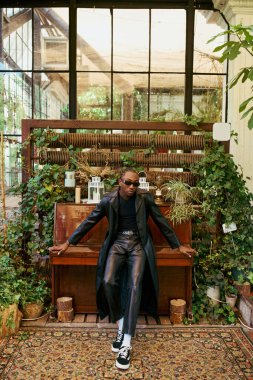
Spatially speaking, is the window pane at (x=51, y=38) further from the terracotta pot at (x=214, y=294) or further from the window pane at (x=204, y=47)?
the terracotta pot at (x=214, y=294)

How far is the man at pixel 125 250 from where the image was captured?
3.68 m

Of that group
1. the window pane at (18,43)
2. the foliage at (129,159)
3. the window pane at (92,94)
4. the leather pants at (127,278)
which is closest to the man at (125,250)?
the leather pants at (127,278)

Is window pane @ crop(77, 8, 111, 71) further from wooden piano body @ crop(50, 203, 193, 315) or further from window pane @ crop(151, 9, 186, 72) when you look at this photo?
wooden piano body @ crop(50, 203, 193, 315)

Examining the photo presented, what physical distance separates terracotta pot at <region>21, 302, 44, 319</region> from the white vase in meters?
1.77

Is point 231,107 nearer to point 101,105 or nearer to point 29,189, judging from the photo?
point 101,105

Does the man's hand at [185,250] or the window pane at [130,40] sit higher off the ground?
the window pane at [130,40]

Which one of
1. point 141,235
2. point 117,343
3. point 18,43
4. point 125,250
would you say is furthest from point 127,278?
point 18,43

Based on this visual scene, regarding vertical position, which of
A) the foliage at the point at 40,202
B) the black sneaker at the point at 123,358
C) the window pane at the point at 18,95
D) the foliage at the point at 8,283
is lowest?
the black sneaker at the point at 123,358

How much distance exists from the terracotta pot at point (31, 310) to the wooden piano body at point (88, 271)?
7.0 inches

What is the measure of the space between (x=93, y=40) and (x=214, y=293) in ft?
12.6

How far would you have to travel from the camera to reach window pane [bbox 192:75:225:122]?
6.04 metres

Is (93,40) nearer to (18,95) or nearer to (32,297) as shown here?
(18,95)

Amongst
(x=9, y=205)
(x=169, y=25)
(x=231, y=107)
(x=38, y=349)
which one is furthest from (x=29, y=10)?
(x=38, y=349)

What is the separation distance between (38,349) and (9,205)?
2.82m
